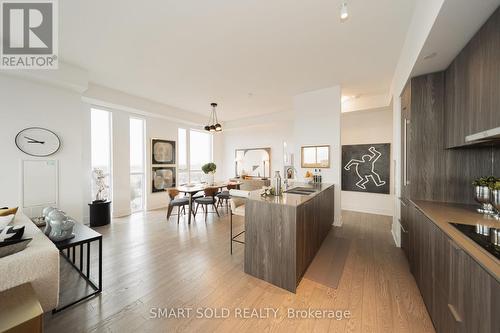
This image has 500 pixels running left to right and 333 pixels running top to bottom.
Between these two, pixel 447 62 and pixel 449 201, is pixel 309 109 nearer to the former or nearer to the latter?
pixel 447 62

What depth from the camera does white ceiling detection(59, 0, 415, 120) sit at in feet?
6.81

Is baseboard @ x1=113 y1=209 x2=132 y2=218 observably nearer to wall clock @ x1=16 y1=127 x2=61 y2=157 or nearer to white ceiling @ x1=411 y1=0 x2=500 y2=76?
wall clock @ x1=16 y1=127 x2=61 y2=157

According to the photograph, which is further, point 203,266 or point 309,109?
point 309,109

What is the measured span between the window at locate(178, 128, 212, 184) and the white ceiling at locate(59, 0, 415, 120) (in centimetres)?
241

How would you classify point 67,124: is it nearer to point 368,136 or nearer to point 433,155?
point 433,155

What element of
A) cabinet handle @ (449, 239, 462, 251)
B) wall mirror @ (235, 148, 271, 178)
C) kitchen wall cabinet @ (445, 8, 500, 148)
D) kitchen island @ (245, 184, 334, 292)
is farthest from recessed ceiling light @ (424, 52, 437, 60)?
wall mirror @ (235, 148, 271, 178)

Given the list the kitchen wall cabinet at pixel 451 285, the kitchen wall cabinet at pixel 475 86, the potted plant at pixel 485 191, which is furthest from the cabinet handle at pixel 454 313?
the kitchen wall cabinet at pixel 475 86

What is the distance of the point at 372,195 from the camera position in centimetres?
508

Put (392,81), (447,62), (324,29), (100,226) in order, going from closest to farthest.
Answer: (447,62) → (324,29) → (392,81) → (100,226)

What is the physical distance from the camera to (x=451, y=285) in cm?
123

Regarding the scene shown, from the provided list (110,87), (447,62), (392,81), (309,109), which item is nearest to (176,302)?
(447,62)

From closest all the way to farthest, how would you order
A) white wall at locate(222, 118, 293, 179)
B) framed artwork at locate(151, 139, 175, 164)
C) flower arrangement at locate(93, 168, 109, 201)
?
1. flower arrangement at locate(93, 168, 109, 201)
2. framed artwork at locate(151, 139, 175, 164)
3. white wall at locate(222, 118, 293, 179)

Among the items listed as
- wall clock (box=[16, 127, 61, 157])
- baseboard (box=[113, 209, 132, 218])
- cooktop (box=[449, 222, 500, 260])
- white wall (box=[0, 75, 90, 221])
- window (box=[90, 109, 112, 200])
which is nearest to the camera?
cooktop (box=[449, 222, 500, 260])

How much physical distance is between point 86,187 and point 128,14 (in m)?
3.98
